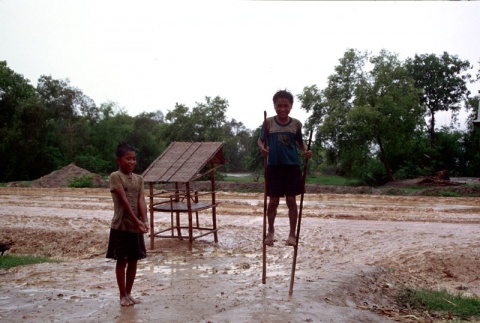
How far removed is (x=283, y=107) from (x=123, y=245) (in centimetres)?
275

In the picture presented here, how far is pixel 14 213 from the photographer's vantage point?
18172 mm

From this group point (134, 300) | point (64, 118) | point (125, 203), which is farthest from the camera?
point (64, 118)

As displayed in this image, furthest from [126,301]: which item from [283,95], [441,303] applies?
[441,303]

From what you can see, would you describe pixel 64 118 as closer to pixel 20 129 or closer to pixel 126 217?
pixel 20 129

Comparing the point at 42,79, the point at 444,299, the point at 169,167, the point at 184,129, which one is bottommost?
the point at 444,299

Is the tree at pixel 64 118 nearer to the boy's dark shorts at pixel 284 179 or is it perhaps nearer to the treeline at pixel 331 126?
the treeline at pixel 331 126

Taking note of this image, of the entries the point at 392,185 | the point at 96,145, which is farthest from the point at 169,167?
the point at 96,145

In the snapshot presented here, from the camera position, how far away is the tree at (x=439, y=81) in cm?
3947

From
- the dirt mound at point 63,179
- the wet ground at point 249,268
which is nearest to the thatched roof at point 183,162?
the wet ground at point 249,268

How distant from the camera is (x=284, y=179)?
650 cm

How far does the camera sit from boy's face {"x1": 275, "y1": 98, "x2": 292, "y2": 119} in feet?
21.0

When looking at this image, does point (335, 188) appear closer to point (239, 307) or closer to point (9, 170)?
point (239, 307)

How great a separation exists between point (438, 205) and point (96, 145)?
1363 inches

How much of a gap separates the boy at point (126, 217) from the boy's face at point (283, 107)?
2.04m
